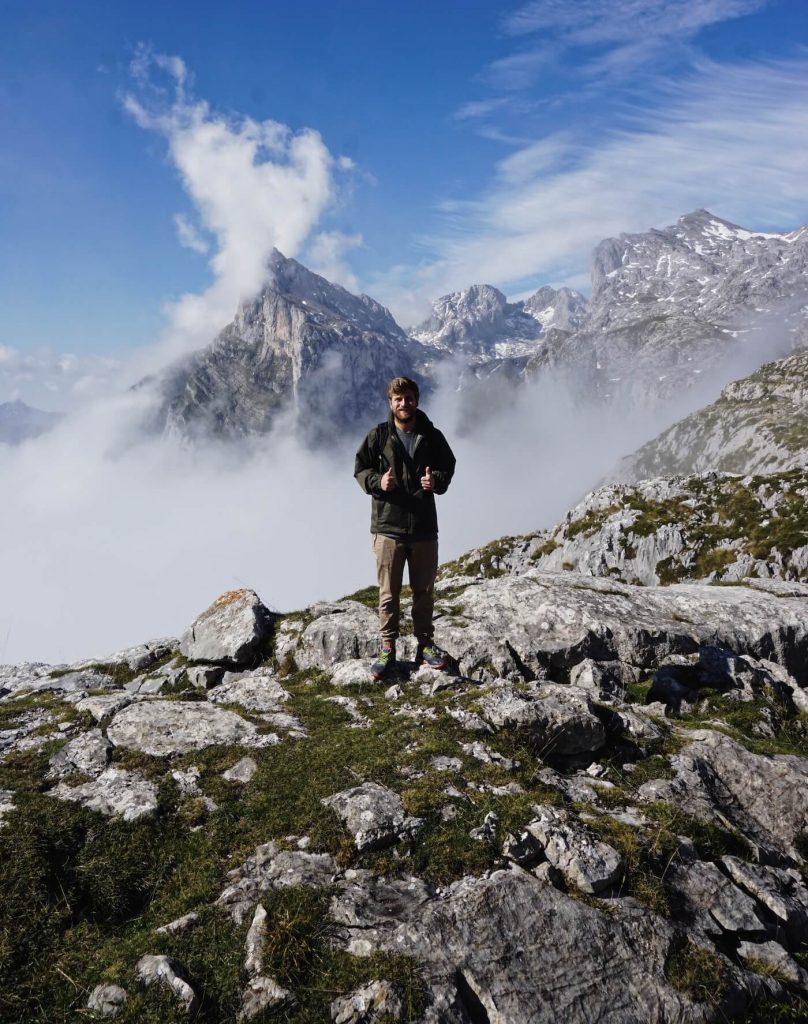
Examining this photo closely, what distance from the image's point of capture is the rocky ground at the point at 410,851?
5.62 m

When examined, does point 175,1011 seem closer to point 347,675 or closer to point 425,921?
point 425,921

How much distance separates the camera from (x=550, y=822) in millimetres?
7680

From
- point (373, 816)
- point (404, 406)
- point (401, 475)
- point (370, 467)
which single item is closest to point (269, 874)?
point (373, 816)

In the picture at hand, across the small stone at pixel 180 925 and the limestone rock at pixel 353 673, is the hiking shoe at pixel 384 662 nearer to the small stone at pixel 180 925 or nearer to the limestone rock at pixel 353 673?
the limestone rock at pixel 353 673

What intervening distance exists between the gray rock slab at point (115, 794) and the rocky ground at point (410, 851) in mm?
43

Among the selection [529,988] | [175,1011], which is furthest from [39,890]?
[529,988]

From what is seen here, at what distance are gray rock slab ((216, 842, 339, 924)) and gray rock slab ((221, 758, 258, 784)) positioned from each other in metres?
1.85

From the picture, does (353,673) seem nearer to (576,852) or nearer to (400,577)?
(400,577)

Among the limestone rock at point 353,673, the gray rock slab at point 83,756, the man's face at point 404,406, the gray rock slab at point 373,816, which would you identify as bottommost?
the gray rock slab at point 373,816

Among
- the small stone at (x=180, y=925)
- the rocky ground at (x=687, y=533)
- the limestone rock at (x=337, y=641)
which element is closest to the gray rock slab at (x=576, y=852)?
the small stone at (x=180, y=925)

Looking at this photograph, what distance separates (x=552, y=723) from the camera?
10344 millimetres

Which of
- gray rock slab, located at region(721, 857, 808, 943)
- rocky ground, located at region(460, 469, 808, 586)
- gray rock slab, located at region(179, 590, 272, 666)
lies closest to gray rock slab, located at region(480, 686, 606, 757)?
gray rock slab, located at region(721, 857, 808, 943)

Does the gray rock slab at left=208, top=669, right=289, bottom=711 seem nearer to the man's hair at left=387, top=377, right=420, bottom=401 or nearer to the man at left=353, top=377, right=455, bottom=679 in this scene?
the man at left=353, top=377, right=455, bottom=679

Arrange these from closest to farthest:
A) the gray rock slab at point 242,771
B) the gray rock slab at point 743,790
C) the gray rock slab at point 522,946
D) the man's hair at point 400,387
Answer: the gray rock slab at point 522,946 → the gray rock slab at point 743,790 → the gray rock slab at point 242,771 → the man's hair at point 400,387
